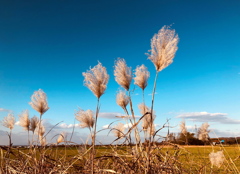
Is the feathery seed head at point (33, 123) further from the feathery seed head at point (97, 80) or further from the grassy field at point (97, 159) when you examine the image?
the feathery seed head at point (97, 80)

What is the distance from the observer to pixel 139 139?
8.64ft

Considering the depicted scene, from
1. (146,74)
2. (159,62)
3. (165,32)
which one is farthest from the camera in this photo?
(146,74)

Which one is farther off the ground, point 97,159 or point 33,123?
point 33,123

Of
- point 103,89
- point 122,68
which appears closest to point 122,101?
point 122,68

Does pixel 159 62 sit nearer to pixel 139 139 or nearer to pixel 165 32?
pixel 165 32

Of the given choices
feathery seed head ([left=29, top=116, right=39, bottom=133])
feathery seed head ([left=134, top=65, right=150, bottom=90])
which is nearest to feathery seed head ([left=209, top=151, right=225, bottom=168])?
feathery seed head ([left=134, top=65, right=150, bottom=90])

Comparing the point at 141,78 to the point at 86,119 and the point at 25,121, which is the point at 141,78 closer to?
the point at 86,119

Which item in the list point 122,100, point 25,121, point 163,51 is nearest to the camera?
point 163,51

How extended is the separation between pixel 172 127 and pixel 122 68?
945mm

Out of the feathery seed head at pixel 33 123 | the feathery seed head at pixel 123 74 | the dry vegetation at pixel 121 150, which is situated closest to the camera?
the dry vegetation at pixel 121 150

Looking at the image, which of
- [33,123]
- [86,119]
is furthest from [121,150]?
[33,123]

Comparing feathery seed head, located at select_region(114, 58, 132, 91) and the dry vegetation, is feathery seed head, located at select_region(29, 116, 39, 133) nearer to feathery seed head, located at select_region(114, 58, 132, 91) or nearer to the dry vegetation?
the dry vegetation

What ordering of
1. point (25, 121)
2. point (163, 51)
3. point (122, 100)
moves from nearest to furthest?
point (163, 51)
point (122, 100)
point (25, 121)

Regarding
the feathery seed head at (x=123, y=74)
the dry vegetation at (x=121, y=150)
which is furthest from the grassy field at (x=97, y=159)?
the feathery seed head at (x=123, y=74)
